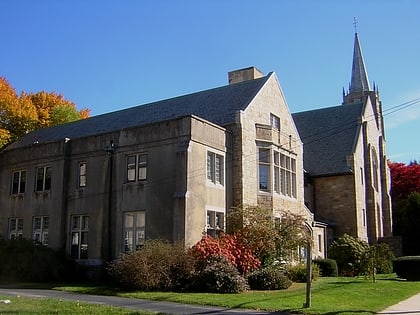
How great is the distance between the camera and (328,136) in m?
48.5

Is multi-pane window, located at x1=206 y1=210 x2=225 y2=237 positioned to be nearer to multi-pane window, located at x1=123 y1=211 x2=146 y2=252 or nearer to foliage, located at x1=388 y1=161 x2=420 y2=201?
multi-pane window, located at x1=123 y1=211 x2=146 y2=252

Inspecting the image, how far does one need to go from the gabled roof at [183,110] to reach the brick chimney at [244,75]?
2.75 metres

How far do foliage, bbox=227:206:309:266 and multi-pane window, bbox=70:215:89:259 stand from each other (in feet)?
26.6

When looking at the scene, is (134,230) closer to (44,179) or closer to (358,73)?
(44,179)

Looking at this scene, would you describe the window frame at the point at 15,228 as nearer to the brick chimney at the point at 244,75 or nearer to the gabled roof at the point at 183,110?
the gabled roof at the point at 183,110

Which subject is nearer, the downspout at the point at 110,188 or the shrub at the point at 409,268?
the downspout at the point at 110,188

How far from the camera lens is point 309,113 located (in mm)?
52938

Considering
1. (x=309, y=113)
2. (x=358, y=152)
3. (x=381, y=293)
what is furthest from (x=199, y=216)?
(x=309, y=113)

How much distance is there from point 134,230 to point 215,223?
13.9ft

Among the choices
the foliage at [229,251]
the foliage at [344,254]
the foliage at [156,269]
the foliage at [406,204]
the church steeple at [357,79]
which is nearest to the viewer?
the foliage at [156,269]

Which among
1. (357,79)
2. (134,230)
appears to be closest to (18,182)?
(134,230)

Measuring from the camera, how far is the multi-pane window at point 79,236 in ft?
92.9

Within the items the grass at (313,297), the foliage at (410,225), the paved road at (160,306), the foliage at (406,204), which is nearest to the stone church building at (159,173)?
the grass at (313,297)

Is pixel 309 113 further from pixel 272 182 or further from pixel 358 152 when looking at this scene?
pixel 272 182
